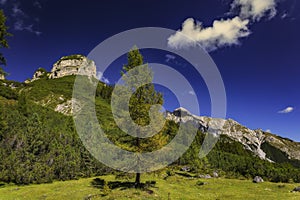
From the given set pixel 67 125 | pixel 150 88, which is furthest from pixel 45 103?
pixel 150 88

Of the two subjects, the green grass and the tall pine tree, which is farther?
the tall pine tree

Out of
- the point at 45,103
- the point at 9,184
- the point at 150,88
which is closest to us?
the point at 150,88

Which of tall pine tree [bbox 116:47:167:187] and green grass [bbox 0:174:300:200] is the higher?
tall pine tree [bbox 116:47:167:187]

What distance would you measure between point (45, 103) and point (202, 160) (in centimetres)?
15042

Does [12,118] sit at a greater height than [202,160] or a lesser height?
greater

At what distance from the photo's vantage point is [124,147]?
92.7 ft

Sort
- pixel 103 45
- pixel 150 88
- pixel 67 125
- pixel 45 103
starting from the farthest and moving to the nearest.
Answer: pixel 45 103
pixel 67 125
pixel 150 88
pixel 103 45

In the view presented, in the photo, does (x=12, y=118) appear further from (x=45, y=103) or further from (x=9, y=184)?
(x=45, y=103)

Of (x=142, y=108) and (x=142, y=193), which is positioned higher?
(x=142, y=108)

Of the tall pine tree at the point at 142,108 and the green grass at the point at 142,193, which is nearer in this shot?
the green grass at the point at 142,193

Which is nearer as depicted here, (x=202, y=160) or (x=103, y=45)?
(x=103, y=45)

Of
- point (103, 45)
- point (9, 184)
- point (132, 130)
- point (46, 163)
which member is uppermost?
point (103, 45)

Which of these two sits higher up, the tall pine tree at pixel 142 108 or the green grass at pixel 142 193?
the tall pine tree at pixel 142 108

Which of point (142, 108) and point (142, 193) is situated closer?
point (142, 193)
